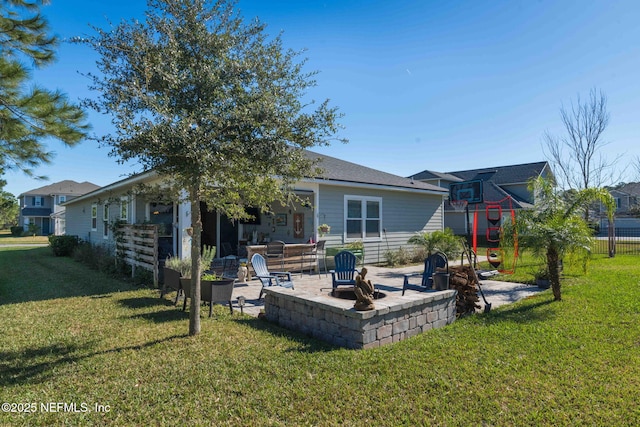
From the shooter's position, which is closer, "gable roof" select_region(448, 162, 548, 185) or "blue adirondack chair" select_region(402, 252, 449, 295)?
"blue adirondack chair" select_region(402, 252, 449, 295)

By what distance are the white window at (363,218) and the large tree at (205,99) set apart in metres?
7.43

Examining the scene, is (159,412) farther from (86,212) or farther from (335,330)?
(86,212)

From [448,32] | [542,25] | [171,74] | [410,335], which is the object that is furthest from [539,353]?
[542,25]

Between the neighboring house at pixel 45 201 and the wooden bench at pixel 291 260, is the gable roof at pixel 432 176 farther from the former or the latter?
the neighboring house at pixel 45 201

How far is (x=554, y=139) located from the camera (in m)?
17.9

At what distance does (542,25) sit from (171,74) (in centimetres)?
955

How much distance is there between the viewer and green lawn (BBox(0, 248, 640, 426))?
2.81 metres

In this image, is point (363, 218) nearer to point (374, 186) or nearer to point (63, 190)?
point (374, 186)

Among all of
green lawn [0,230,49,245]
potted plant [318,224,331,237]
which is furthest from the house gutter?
green lawn [0,230,49,245]

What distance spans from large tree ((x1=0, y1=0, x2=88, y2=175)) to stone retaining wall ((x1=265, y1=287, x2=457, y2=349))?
443 centimetres

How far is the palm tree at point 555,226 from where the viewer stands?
21.0 feet

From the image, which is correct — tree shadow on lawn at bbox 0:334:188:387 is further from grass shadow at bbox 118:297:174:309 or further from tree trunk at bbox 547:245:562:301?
tree trunk at bbox 547:245:562:301

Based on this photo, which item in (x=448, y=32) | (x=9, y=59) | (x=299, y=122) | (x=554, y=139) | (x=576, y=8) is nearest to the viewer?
(x=299, y=122)

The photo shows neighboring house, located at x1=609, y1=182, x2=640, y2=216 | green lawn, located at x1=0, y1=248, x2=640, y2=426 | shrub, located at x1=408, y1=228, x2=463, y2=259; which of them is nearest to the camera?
green lawn, located at x1=0, y1=248, x2=640, y2=426
